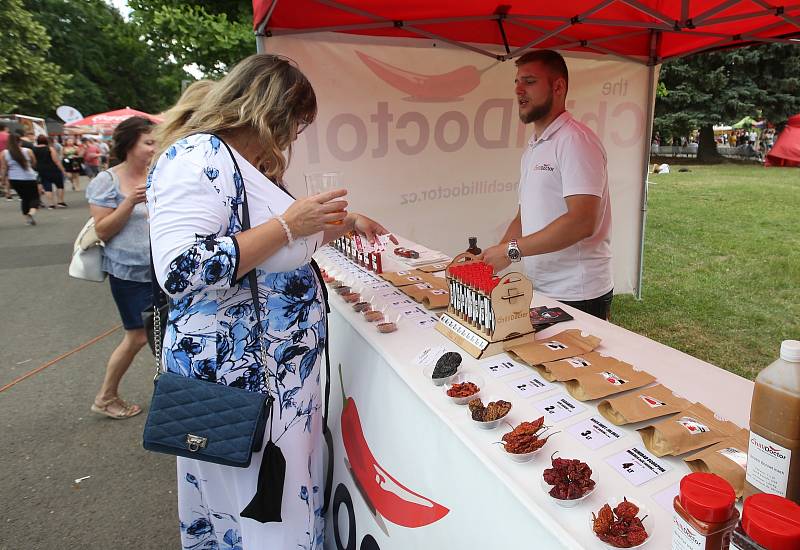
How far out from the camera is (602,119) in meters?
4.52

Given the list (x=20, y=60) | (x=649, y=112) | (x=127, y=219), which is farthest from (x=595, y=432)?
(x=20, y=60)

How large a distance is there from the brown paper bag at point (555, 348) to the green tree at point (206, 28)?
489 cm

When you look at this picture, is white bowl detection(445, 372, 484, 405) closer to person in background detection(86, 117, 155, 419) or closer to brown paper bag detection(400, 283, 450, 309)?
brown paper bag detection(400, 283, 450, 309)

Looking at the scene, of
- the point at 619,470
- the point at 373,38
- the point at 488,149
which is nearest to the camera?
the point at 619,470

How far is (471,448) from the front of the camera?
1.06 meters

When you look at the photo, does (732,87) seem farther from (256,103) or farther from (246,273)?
(246,273)

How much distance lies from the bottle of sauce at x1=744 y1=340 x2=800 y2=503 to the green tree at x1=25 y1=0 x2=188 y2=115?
1169 inches

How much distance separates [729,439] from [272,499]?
1.10 metres

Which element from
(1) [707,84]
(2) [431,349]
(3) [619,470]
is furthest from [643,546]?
(1) [707,84]

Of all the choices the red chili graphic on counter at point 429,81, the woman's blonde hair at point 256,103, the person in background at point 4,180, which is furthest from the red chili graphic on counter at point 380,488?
the person in background at point 4,180

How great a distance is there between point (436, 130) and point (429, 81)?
1.25 feet

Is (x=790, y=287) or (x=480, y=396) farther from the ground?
(x=480, y=396)

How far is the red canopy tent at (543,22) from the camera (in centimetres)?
303

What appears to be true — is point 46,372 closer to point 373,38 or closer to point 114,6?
point 373,38
